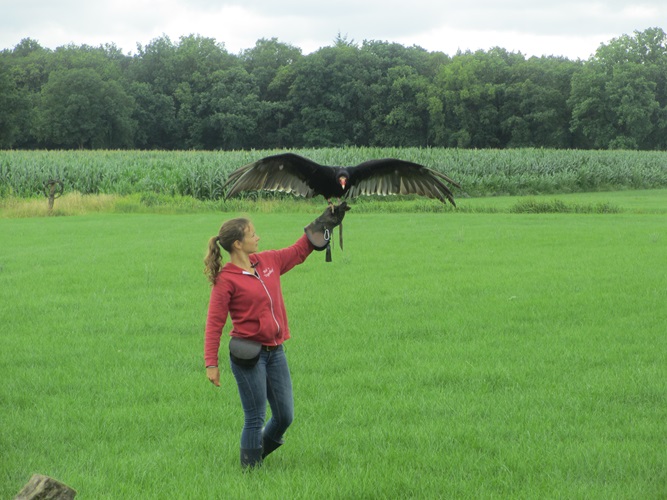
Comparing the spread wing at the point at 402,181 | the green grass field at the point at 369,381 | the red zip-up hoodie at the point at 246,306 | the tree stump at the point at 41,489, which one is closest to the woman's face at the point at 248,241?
the red zip-up hoodie at the point at 246,306

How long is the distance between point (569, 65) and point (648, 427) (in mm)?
98551

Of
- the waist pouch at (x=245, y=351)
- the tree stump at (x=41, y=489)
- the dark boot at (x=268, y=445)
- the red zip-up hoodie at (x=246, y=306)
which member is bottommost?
the dark boot at (x=268, y=445)

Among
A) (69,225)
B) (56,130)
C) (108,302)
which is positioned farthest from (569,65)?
(108,302)

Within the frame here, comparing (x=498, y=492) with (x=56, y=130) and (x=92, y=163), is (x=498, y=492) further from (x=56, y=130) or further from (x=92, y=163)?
(x=56, y=130)

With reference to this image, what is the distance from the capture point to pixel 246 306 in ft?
18.6

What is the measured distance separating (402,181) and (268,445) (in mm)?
2189

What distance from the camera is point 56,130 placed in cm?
9038

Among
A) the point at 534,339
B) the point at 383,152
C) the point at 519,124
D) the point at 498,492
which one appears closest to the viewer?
the point at 498,492

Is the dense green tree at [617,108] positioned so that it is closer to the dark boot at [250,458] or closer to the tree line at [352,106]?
the tree line at [352,106]

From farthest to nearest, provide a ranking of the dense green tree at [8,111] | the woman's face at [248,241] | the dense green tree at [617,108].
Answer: the dense green tree at [617,108]
the dense green tree at [8,111]
the woman's face at [248,241]

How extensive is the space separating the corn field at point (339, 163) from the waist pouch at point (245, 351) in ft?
81.2

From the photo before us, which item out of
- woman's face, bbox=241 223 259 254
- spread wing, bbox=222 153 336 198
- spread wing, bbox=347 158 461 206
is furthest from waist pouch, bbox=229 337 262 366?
spread wing, bbox=347 158 461 206

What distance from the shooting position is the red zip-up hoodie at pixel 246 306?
565cm

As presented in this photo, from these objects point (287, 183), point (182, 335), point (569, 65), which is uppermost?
point (569, 65)
